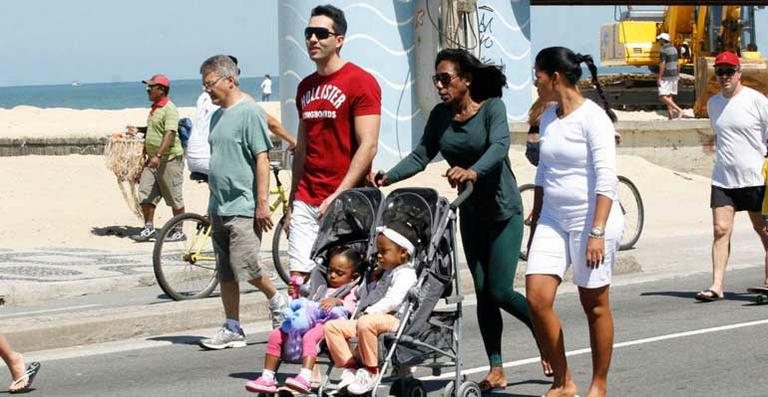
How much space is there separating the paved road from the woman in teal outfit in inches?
28.0

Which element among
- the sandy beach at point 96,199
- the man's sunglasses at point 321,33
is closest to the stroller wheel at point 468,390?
the man's sunglasses at point 321,33

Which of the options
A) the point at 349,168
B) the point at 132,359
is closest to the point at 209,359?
the point at 132,359

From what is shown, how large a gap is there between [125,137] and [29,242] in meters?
1.62

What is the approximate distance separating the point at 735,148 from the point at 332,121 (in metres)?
4.41

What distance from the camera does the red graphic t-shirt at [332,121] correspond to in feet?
27.9

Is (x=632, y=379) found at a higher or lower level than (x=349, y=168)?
lower

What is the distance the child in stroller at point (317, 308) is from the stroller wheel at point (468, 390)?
0.68 m

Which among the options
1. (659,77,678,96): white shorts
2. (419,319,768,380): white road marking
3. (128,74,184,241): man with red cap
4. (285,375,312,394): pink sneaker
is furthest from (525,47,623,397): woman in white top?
(659,77,678,96): white shorts

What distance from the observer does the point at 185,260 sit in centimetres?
1245

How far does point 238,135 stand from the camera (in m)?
9.62

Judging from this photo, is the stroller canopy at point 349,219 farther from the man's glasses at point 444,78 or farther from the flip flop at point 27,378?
the flip flop at point 27,378

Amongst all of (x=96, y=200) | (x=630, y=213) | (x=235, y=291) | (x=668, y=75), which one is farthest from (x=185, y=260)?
(x=668, y=75)

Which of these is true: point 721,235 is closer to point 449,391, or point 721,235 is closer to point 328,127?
point 328,127

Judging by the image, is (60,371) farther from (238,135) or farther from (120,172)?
(120,172)
